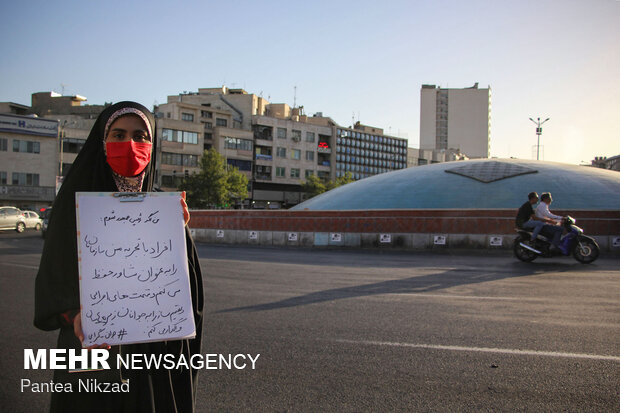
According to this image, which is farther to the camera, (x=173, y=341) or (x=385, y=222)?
(x=385, y=222)

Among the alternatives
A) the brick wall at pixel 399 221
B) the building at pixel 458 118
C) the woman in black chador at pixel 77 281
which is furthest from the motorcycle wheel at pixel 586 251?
the building at pixel 458 118

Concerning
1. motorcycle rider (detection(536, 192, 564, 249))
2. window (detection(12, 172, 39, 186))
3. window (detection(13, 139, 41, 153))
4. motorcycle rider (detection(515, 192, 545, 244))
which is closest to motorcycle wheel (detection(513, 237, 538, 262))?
motorcycle rider (detection(515, 192, 545, 244))

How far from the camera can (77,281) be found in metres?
2.07

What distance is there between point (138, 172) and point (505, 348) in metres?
3.80

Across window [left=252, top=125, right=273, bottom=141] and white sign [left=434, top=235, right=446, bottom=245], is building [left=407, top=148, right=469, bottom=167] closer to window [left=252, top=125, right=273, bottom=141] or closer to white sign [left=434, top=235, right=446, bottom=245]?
window [left=252, top=125, right=273, bottom=141]

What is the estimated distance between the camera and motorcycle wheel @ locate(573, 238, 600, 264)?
12148 mm

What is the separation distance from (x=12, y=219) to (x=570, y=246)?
31.4 metres

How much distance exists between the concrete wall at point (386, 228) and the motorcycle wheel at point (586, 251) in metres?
3.88

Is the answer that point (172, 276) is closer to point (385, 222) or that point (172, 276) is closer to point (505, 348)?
point (505, 348)

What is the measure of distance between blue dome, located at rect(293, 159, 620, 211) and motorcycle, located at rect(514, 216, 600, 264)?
47.2 feet

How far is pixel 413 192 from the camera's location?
1219 inches

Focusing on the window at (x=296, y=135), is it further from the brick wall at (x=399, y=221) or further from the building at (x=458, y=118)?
the building at (x=458, y=118)

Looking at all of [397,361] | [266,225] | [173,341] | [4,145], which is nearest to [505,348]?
[397,361]

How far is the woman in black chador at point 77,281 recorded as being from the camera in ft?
6.70
